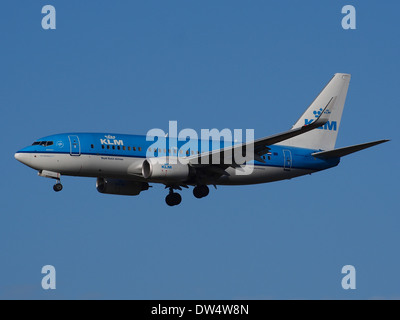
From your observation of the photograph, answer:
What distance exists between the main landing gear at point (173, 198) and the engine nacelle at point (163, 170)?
4437 millimetres

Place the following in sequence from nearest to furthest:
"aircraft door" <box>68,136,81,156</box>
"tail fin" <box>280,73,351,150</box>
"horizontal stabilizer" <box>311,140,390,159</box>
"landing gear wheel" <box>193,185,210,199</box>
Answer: "aircraft door" <box>68,136,81,156</box> < "horizontal stabilizer" <box>311,140,390,159</box> < "landing gear wheel" <box>193,185,210,199</box> < "tail fin" <box>280,73,351,150</box>

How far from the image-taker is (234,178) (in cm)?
6600

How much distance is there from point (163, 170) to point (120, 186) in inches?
254

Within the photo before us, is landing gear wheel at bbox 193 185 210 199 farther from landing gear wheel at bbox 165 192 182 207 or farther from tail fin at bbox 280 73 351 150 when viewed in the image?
tail fin at bbox 280 73 351 150

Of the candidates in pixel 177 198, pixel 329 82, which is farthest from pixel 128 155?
pixel 329 82

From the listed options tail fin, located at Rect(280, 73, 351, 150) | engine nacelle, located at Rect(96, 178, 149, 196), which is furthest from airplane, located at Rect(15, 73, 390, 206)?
tail fin, located at Rect(280, 73, 351, 150)

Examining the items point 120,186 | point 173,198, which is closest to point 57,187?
point 120,186

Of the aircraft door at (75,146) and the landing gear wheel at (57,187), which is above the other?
the aircraft door at (75,146)

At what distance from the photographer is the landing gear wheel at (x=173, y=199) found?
218ft

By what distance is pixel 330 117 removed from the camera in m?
73.3

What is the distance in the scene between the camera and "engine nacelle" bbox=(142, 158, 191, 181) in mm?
61062

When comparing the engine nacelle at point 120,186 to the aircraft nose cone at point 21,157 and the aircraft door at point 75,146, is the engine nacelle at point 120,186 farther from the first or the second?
the aircraft nose cone at point 21,157

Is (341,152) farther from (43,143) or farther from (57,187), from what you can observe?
(43,143)

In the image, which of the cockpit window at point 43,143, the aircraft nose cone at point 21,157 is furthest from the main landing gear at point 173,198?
the aircraft nose cone at point 21,157
